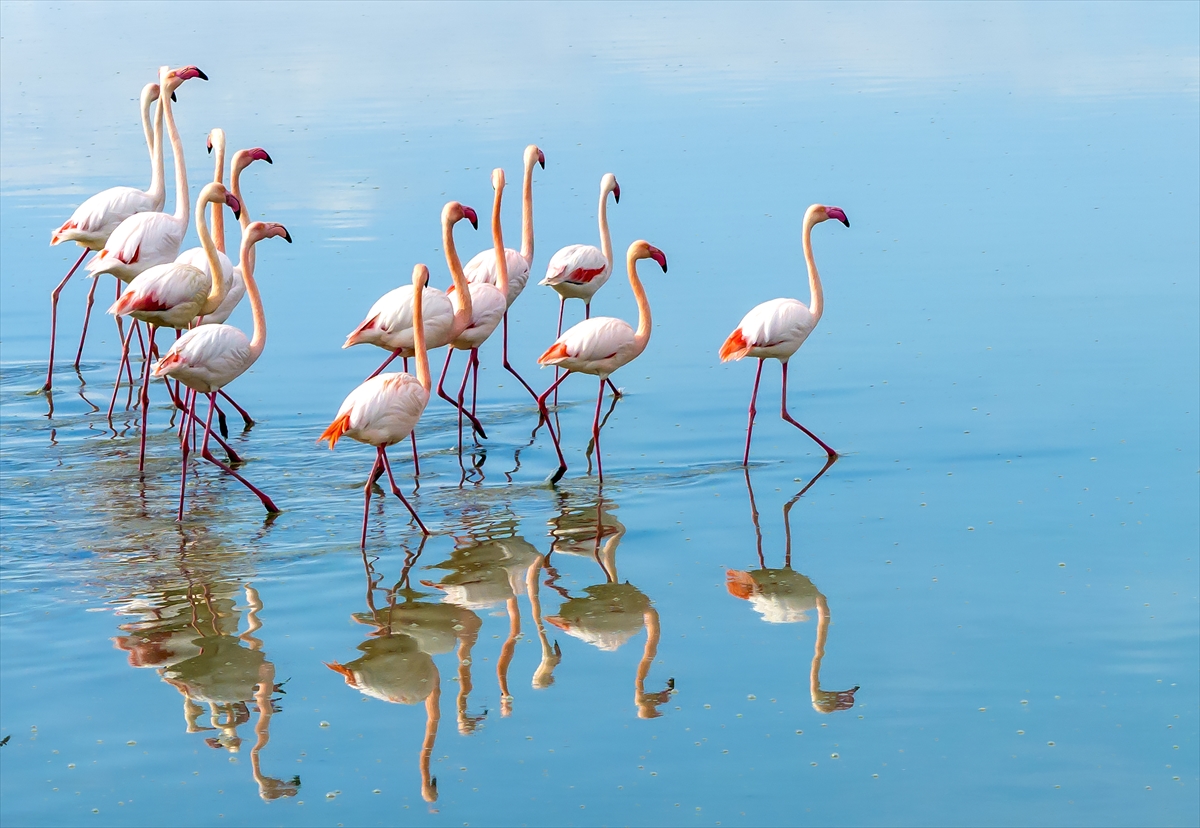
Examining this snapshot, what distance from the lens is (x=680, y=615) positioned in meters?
6.94

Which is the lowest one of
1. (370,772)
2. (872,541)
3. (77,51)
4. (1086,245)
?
(370,772)

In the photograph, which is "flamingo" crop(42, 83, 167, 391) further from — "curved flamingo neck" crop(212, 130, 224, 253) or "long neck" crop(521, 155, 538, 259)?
"long neck" crop(521, 155, 538, 259)

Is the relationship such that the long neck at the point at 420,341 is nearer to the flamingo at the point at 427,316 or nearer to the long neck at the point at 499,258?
the flamingo at the point at 427,316

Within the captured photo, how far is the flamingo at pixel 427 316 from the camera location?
8758 millimetres

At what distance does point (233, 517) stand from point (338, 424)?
973 mm

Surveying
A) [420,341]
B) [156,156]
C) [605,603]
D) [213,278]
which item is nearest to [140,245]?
[213,278]

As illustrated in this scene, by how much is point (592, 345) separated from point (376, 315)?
1.19 metres

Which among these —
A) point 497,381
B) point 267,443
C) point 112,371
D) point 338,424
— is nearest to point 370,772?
point 338,424

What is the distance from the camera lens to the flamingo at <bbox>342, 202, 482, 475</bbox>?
8.76 metres

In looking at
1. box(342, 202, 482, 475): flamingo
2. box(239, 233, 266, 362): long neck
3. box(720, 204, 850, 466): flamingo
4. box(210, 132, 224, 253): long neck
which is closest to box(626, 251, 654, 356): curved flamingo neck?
box(720, 204, 850, 466): flamingo

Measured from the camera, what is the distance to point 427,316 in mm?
8750

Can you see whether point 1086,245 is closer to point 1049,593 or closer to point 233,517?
point 1049,593

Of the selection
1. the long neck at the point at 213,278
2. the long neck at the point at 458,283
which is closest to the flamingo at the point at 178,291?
the long neck at the point at 213,278

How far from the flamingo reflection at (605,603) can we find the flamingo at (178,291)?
7.46ft
